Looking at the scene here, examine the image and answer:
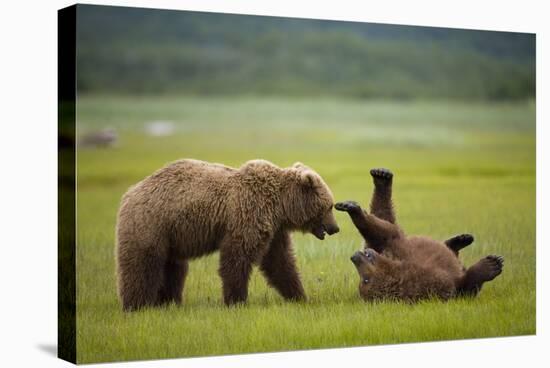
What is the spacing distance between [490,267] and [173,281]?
11.2 feet

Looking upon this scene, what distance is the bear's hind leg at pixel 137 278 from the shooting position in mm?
9367

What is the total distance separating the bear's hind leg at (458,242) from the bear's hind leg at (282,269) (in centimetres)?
182

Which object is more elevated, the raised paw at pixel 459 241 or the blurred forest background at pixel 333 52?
the blurred forest background at pixel 333 52

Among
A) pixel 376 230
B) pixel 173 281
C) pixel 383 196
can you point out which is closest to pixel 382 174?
pixel 383 196

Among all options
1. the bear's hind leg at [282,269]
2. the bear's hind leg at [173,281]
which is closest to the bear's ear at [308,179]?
the bear's hind leg at [282,269]

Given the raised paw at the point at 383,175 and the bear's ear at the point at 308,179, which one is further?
the raised paw at the point at 383,175

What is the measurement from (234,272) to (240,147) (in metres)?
9.34

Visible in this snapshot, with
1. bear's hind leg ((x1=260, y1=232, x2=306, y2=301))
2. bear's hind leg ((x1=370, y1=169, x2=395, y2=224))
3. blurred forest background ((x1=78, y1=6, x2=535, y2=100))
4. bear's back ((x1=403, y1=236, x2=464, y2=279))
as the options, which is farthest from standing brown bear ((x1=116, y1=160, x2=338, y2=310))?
blurred forest background ((x1=78, y1=6, x2=535, y2=100))

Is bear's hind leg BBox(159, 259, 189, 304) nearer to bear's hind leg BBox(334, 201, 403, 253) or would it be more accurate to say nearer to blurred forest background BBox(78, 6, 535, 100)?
bear's hind leg BBox(334, 201, 403, 253)

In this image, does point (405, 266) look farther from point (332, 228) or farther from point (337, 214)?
point (337, 214)

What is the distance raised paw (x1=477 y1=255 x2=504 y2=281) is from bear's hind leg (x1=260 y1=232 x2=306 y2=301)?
199 cm

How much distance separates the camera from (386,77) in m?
14.0

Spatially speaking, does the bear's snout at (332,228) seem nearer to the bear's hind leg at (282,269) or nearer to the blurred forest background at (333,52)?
the bear's hind leg at (282,269)

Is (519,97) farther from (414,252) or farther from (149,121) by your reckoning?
(149,121)
